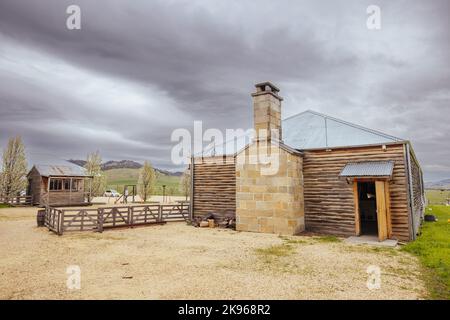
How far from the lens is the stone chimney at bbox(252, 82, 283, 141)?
14609 millimetres

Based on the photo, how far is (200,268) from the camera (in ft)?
26.3

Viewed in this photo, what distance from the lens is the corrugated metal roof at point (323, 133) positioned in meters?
13.9

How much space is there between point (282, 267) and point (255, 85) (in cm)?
1018

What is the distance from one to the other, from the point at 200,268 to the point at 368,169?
29.9 ft

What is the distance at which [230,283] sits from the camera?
6.75m

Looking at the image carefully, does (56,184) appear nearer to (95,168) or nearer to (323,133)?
(95,168)

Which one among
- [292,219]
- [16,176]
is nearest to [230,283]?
[292,219]

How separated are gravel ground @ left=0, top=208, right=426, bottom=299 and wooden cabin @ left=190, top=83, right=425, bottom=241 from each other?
179cm

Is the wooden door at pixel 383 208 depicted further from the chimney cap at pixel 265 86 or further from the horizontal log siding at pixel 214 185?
the horizontal log siding at pixel 214 185

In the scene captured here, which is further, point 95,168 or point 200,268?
point 95,168

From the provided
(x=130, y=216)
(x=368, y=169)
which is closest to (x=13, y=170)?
(x=130, y=216)

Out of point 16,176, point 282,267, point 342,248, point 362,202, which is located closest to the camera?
point 282,267

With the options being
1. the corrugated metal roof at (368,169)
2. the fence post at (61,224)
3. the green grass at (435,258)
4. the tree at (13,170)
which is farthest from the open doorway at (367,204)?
the tree at (13,170)
